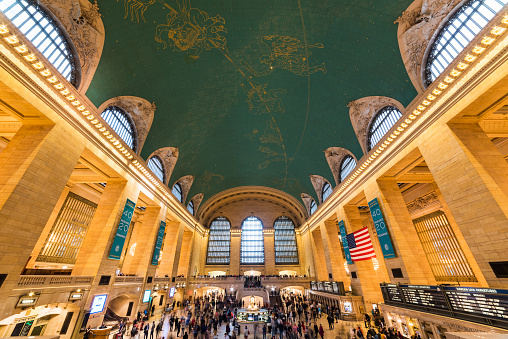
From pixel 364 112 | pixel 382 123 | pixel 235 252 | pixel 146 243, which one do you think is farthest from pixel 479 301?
pixel 235 252

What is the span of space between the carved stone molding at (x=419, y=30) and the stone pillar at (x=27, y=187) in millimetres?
17534

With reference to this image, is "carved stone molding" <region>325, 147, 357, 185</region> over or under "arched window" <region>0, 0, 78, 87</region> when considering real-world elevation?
over

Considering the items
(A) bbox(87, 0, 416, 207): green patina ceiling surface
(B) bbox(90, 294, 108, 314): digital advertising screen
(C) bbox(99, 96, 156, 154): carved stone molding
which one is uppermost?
(A) bbox(87, 0, 416, 207): green patina ceiling surface

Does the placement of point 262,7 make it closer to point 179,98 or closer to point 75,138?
point 179,98

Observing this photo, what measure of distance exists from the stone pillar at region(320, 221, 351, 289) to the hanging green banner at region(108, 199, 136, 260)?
19.3m

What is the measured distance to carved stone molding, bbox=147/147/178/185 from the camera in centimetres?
1995

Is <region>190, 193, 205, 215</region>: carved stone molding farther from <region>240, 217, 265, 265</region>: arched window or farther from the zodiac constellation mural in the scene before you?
the zodiac constellation mural

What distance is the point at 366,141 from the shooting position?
16.2m

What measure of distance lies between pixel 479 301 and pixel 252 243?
104 ft

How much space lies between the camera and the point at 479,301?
296 inches

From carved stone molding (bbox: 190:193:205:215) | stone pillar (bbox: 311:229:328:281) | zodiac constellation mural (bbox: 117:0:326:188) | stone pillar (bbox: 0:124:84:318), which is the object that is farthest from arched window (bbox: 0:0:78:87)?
stone pillar (bbox: 311:229:328:281)

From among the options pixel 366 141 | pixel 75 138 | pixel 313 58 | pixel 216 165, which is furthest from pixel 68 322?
pixel 366 141

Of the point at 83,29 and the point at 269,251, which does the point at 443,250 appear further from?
the point at 83,29

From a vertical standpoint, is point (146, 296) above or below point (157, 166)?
below
